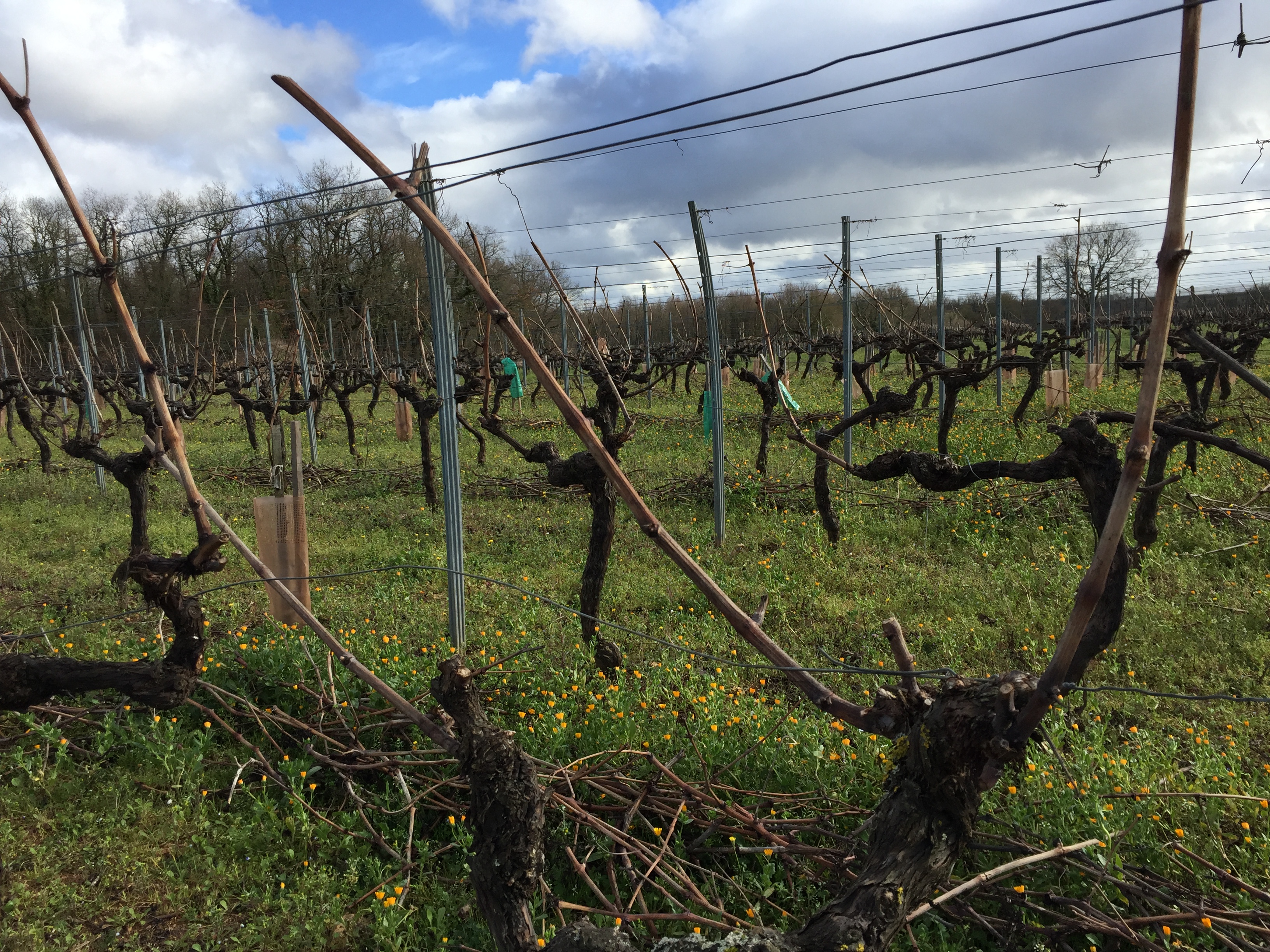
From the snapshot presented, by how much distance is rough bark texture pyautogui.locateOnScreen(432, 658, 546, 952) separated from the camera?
1727 mm

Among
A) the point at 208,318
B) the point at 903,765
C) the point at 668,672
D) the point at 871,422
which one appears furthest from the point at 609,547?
the point at 208,318

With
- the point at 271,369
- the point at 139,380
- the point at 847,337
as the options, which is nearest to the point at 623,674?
the point at 847,337

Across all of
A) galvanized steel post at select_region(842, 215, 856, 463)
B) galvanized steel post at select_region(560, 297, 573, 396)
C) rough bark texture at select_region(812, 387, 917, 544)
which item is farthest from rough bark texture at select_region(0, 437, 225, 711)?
galvanized steel post at select_region(560, 297, 573, 396)

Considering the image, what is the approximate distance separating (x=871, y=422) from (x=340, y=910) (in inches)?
366

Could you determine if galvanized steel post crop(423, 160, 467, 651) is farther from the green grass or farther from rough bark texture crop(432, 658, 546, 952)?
rough bark texture crop(432, 658, 546, 952)

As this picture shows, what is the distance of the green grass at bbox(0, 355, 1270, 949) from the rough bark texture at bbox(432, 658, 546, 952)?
902mm

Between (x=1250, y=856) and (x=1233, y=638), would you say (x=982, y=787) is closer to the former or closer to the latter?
(x=1250, y=856)

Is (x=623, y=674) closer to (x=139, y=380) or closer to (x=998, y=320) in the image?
(x=998, y=320)

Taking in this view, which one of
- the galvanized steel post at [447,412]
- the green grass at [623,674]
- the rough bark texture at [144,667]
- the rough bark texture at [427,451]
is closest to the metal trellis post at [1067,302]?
the green grass at [623,674]

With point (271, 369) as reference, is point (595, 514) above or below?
below

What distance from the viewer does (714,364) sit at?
20.6ft

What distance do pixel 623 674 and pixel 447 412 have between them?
1651 millimetres

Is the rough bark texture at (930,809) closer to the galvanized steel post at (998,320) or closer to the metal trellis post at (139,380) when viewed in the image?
the galvanized steel post at (998,320)

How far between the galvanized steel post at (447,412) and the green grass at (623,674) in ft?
1.27
